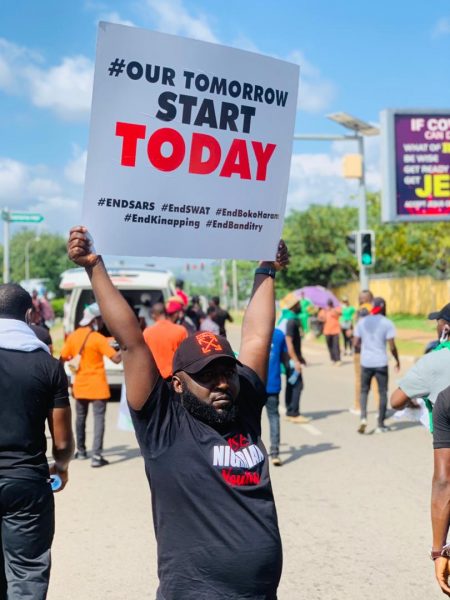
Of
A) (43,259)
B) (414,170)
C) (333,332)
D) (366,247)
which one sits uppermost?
(43,259)

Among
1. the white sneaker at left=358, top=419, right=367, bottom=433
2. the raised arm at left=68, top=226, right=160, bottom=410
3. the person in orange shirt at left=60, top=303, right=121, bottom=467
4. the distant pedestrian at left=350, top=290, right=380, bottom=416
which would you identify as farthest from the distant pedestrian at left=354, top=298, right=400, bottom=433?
the raised arm at left=68, top=226, right=160, bottom=410

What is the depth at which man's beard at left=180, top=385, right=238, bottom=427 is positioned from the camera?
280cm

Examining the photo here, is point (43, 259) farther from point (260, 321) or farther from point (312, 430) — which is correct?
point (260, 321)

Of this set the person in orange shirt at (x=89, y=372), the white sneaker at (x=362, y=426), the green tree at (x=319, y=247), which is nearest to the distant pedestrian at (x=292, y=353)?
the white sneaker at (x=362, y=426)

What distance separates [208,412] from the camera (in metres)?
2.80

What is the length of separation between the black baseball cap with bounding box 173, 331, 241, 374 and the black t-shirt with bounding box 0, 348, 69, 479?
109 cm

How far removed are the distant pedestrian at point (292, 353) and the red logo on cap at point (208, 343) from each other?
7.79m

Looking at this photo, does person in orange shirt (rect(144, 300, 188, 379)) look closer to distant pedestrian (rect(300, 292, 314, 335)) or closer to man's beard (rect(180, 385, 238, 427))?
man's beard (rect(180, 385, 238, 427))

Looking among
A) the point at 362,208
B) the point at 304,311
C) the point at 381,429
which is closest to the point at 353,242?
the point at 362,208

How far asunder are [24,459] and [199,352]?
1.28 m

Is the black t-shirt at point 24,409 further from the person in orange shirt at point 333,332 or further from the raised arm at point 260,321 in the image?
the person in orange shirt at point 333,332

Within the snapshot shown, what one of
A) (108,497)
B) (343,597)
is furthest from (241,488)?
(108,497)

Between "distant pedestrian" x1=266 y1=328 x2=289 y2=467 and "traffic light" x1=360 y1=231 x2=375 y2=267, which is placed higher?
"traffic light" x1=360 y1=231 x2=375 y2=267

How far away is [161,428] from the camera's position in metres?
2.77
